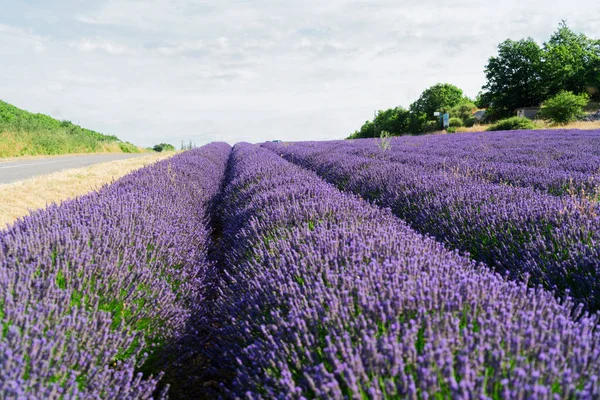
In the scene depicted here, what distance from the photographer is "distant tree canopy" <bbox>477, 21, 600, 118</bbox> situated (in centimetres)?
3794

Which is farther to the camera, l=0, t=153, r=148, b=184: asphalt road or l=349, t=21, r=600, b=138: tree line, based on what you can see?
l=349, t=21, r=600, b=138: tree line

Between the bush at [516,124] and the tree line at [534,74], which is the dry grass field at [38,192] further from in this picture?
the tree line at [534,74]

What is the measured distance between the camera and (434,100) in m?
52.9

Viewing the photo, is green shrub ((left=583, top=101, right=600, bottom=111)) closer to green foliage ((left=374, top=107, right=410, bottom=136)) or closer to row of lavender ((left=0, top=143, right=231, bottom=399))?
green foliage ((left=374, top=107, right=410, bottom=136))

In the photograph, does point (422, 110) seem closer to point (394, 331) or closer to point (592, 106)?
point (592, 106)

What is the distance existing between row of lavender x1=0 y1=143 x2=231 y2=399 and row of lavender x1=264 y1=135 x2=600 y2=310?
1.62 metres

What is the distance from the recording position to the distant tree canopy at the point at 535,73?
37.9 meters

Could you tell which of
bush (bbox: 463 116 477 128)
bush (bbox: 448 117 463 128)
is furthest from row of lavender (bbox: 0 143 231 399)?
bush (bbox: 463 116 477 128)

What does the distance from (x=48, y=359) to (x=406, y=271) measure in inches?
50.9

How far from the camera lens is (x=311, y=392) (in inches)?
49.0

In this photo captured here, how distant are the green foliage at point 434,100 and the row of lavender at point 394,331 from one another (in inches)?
2042

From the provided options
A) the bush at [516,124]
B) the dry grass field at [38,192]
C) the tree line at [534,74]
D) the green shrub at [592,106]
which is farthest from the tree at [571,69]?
the dry grass field at [38,192]

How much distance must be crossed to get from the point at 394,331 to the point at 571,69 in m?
44.3

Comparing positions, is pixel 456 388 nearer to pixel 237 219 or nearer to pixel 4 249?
pixel 4 249
